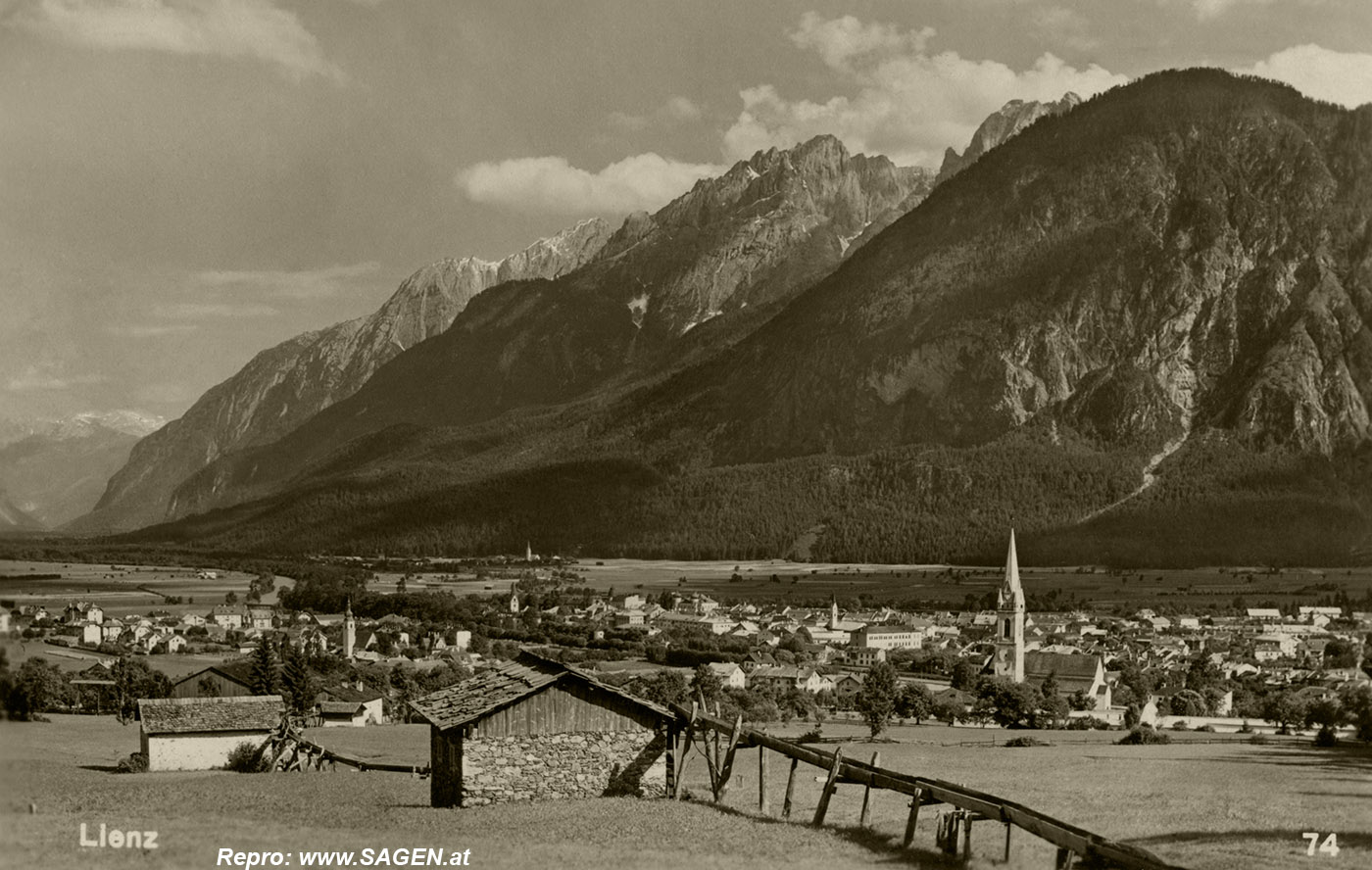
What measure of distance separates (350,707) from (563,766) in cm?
3989

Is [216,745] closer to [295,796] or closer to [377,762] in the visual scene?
[377,762]

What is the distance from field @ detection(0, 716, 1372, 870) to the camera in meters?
19.8

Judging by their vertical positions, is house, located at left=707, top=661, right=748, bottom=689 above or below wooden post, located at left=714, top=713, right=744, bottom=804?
below

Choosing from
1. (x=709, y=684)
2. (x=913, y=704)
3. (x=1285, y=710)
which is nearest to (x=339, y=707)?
(x=709, y=684)

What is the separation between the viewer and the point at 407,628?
115 metres

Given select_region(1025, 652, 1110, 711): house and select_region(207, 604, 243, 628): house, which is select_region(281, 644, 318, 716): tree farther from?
select_region(1025, 652, 1110, 711): house

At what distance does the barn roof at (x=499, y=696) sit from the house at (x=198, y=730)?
48.1 feet

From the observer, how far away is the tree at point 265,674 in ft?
201

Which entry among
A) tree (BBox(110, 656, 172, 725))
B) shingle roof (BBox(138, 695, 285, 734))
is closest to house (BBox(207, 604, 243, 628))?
tree (BBox(110, 656, 172, 725))

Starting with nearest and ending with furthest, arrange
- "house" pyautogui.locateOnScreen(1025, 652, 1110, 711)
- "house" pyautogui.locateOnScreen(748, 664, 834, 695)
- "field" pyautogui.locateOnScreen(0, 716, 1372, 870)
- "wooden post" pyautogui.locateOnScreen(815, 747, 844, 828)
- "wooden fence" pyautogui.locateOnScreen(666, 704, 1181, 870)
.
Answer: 1. "field" pyautogui.locateOnScreen(0, 716, 1372, 870)
2. "wooden fence" pyautogui.locateOnScreen(666, 704, 1181, 870)
3. "wooden post" pyautogui.locateOnScreen(815, 747, 844, 828)
4. "house" pyautogui.locateOnScreen(1025, 652, 1110, 711)
5. "house" pyautogui.locateOnScreen(748, 664, 834, 695)

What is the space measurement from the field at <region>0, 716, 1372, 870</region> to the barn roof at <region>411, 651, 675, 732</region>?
6.02ft

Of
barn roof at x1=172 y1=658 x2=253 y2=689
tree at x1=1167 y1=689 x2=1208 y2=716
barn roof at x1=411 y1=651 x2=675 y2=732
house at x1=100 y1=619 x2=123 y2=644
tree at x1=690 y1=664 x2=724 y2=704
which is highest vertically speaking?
barn roof at x1=411 y1=651 x2=675 y2=732

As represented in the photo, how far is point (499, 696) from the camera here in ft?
99.2

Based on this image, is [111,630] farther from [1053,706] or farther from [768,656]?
[1053,706]
